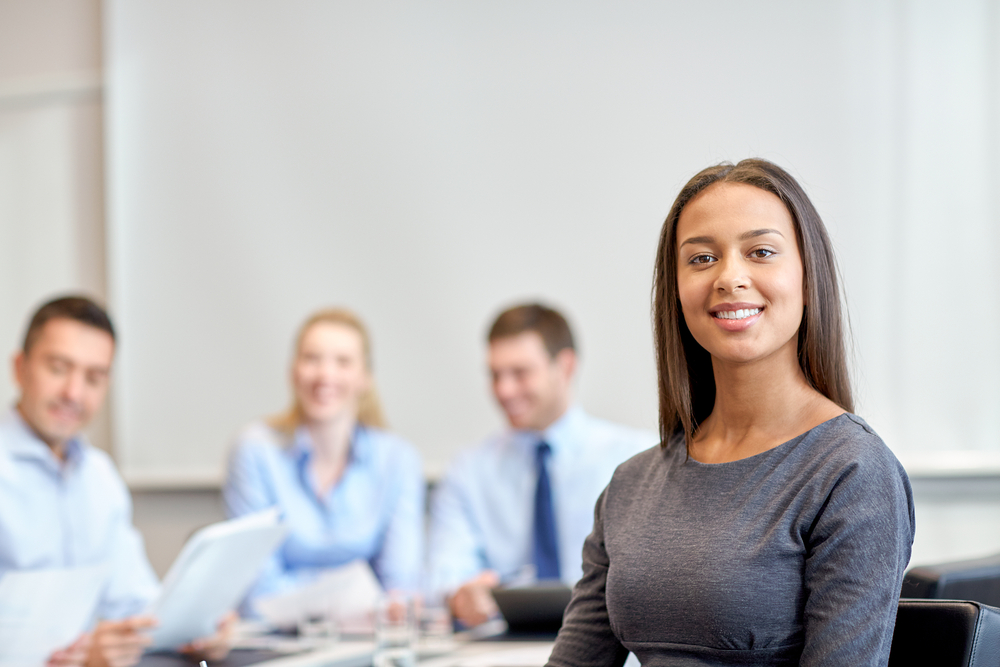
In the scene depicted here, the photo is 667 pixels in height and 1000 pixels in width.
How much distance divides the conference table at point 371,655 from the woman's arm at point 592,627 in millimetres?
430

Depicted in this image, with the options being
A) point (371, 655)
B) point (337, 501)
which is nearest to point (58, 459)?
point (337, 501)

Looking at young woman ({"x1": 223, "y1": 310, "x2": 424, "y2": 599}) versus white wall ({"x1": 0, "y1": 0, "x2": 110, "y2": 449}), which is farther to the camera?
white wall ({"x1": 0, "y1": 0, "x2": 110, "y2": 449})

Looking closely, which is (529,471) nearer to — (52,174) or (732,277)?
(732,277)

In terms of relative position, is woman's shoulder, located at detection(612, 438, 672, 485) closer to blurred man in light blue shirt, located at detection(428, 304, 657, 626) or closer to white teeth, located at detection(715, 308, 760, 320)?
white teeth, located at detection(715, 308, 760, 320)

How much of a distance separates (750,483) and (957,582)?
438 mm

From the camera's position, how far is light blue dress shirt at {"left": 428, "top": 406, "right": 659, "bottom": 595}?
2.59 metres

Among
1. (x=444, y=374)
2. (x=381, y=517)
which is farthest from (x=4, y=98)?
(x=381, y=517)

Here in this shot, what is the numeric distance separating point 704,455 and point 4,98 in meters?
3.93

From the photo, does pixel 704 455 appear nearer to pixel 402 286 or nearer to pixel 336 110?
pixel 402 286

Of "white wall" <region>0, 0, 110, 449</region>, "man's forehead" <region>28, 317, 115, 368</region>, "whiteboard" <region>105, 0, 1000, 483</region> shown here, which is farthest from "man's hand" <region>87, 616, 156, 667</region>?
"white wall" <region>0, 0, 110, 449</region>

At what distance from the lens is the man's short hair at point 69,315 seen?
7.75 feet

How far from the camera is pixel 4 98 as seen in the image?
157 inches

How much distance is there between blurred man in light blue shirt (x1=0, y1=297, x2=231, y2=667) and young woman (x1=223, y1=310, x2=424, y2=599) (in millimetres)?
506

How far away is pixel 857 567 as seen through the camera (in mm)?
899
